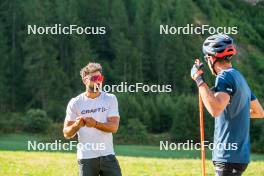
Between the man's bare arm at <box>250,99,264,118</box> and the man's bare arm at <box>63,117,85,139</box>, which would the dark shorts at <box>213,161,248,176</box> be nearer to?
the man's bare arm at <box>250,99,264,118</box>

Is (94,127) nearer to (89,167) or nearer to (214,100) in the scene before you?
(89,167)

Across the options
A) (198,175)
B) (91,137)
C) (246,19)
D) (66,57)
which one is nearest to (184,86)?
(66,57)

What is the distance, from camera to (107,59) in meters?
75.6

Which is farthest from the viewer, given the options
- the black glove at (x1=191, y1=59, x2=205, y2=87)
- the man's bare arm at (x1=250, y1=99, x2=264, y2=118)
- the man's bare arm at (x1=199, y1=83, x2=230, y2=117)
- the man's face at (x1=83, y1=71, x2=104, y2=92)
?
the man's face at (x1=83, y1=71, x2=104, y2=92)

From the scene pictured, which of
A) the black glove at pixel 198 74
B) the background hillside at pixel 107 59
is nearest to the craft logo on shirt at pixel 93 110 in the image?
the black glove at pixel 198 74

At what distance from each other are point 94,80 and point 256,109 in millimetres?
1981

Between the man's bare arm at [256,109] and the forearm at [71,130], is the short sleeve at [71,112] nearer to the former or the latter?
the forearm at [71,130]

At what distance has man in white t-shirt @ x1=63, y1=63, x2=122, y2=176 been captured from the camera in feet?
22.0

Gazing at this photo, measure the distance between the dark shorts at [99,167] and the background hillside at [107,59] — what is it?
5130cm

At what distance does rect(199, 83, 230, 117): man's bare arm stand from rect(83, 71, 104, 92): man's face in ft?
6.93

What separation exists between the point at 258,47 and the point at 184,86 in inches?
938

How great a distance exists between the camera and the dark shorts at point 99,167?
6.71 metres

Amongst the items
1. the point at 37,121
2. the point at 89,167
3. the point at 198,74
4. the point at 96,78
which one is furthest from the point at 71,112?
the point at 37,121

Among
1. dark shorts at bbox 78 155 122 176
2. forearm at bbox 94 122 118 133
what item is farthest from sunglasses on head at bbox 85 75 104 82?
dark shorts at bbox 78 155 122 176
